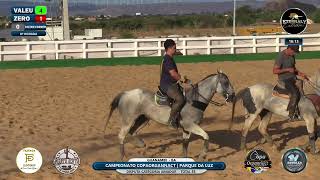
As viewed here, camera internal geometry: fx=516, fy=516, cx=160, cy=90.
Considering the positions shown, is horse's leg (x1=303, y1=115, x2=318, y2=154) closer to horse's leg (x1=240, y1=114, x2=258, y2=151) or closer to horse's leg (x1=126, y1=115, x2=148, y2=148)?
horse's leg (x1=240, y1=114, x2=258, y2=151)

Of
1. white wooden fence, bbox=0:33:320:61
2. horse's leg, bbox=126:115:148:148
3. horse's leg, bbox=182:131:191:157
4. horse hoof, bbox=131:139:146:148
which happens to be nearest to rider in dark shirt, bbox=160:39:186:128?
horse's leg, bbox=182:131:191:157

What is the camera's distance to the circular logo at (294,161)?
7.71 m

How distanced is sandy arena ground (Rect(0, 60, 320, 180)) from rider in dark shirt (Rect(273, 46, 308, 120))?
2.92ft

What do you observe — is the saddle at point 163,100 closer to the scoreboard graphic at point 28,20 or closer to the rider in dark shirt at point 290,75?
the rider in dark shirt at point 290,75

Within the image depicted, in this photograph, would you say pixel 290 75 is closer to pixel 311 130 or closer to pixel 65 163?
pixel 311 130

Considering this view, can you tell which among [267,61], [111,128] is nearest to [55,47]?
[267,61]

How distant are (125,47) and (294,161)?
18.6m

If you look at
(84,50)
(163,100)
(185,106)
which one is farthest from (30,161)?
(84,50)

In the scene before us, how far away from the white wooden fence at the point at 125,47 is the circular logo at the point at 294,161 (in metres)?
17.3

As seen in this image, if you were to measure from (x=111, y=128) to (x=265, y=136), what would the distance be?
11.0 ft

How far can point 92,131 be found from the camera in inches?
422

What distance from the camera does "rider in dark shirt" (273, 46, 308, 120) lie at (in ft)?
29.9

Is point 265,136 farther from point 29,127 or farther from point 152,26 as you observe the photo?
point 152,26

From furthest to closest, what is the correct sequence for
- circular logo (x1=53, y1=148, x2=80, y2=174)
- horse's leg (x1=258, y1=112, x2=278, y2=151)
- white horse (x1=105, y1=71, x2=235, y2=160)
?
horse's leg (x1=258, y1=112, x2=278, y2=151), white horse (x1=105, y1=71, x2=235, y2=160), circular logo (x1=53, y1=148, x2=80, y2=174)
